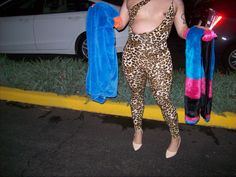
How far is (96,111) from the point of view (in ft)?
13.6

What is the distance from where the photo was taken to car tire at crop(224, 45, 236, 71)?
6.02 metres

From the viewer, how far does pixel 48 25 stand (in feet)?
20.9

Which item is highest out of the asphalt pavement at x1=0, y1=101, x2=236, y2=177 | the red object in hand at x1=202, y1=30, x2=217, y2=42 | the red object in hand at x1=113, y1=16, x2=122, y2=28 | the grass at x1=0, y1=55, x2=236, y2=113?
the red object in hand at x1=113, y1=16, x2=122, y2=28

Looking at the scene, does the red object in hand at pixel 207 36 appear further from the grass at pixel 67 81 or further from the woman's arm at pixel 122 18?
the grass at pixel 67 81

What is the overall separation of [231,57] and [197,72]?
3871 mm

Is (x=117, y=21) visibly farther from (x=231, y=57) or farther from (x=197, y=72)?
(x=231, y=57)

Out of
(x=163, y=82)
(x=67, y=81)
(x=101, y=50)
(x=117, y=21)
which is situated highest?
(x=117, y=21)

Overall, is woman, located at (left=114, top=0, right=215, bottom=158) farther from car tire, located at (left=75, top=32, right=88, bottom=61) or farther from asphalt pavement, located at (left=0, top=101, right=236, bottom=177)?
car tire, located at (left=75, top=32, right=88, bottom=61)

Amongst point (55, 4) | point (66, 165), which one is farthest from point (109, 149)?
point (55, 4)

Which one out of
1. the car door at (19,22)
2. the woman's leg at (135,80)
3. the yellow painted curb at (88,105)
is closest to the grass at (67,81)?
the yellow painted curb at (88,105)

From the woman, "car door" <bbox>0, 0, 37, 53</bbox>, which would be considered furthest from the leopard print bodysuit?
"car door" <bbox>0, 0, 37, 53</bbox>

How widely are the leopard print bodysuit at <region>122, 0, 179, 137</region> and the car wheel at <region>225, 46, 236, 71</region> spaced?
12.7 feet

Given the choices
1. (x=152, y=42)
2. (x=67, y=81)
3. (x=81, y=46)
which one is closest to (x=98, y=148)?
(x=152, y=42)

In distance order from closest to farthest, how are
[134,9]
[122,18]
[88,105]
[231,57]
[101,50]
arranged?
[134,9] < [122,18] < [101,50] < [88,105] < [231,57]
